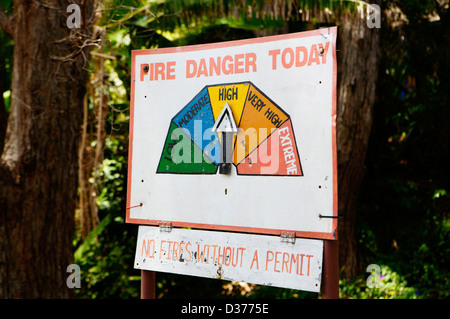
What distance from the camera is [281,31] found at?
6.40 metres

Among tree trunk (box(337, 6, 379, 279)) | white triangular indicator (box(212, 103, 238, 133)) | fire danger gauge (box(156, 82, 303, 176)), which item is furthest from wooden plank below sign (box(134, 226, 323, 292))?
tree trunk (box(337, 6, 379, 279))

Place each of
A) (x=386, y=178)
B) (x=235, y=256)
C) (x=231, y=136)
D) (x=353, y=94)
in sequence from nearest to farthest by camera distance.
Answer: (x=235, y=256) < (x=231, y=136) < (x=353, y=94) < (x=386, y=178)

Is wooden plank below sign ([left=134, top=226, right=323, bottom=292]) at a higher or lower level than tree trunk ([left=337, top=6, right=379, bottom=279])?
lower

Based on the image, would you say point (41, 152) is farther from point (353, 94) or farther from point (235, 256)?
point (353, 94)

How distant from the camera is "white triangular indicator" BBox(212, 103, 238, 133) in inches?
104

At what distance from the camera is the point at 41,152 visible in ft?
13.4

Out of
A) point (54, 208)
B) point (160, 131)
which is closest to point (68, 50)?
point (54, 208)

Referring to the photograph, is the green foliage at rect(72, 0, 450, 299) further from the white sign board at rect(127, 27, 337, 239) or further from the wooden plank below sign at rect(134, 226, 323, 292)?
the wooden plank below sign at rect(134, 226, 323, 292)

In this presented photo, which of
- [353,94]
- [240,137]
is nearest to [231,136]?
[240,137]

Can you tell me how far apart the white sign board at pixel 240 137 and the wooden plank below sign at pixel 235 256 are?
0.07 meters

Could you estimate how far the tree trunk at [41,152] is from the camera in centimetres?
398

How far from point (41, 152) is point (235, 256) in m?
2.33

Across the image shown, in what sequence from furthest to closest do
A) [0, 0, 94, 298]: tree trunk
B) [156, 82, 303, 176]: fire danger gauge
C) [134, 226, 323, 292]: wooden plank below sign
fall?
[0, 0, 94, 298]: tree trunk
[156, 82, 303, 176]: fire danger gauge
[134, 226, 323, 292]: wooden plank below sign
